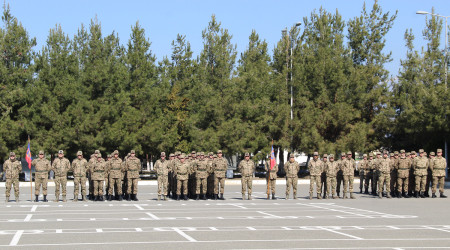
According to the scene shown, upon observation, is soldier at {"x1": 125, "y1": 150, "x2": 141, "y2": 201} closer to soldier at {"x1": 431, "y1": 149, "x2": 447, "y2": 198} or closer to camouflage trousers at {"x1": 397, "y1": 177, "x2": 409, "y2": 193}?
camouflage trousers at {"x1": 397, "y1": 177, "x2": 409, "y2": 193}

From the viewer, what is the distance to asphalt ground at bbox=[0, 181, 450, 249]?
12.9 m

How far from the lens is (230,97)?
47688 millimetres

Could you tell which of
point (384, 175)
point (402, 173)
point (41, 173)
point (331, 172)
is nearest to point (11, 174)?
point (41, 173)

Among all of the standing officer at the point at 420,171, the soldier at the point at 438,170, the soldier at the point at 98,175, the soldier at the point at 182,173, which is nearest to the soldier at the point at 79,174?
the soldier at the point at 98,175

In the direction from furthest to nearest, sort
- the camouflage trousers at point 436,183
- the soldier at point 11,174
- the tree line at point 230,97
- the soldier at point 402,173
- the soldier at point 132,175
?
1. the tree line at point 230,97
2. the camouflage trousers at point 436,183
3. the soldier at point 402,173
4. the soldier at point 132,175
5. the soldier at point 11,174

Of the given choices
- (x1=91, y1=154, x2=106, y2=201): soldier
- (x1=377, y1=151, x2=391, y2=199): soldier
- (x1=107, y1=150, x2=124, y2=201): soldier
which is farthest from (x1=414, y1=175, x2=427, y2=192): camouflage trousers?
(x1=91, y1=154, x2=106, y2=201): soldier

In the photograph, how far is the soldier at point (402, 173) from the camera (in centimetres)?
2794

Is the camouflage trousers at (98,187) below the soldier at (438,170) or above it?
below

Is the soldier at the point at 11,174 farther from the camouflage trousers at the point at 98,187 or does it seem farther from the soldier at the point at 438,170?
the soldier at the point at 438,170

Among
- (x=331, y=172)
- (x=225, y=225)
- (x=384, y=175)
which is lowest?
(x=225, y=225)

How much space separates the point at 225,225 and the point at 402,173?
13.8m

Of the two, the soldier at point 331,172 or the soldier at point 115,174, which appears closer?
the soldier at point 115,174

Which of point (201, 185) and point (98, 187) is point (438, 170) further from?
point (98, 187)

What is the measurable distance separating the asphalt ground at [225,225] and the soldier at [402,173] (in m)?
3.56
